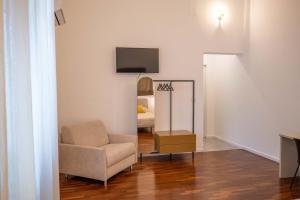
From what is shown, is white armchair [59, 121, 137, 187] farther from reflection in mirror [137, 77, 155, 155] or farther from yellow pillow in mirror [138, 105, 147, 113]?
yellow pillow in mirror [138, 105, 147, 113]

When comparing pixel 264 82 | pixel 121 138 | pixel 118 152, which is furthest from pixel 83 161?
pixel 264 82

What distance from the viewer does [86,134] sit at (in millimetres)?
4320

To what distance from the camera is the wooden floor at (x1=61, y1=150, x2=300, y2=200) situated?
11.4ft

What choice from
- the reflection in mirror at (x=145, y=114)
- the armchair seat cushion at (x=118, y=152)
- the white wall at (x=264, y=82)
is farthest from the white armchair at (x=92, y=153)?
the white wall at (x=264, y=82)

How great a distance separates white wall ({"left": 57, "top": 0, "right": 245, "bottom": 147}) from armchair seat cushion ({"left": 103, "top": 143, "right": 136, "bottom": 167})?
0.83 metres

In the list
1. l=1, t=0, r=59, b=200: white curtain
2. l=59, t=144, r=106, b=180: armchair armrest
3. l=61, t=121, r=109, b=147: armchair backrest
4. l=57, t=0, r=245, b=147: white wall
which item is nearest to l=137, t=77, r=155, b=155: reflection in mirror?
l=57, t=0, r=245, b=147: white wall

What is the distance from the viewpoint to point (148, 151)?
5.09m

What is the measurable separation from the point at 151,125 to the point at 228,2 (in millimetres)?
2973

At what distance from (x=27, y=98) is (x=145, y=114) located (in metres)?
3.84

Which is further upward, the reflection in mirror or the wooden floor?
the reflection in mirror

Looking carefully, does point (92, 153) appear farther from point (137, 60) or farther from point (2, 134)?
point (2, 134)

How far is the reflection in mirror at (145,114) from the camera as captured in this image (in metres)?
5.07

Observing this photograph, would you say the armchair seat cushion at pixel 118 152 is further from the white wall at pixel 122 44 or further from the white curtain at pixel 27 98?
the white curtain at pixel 27 98

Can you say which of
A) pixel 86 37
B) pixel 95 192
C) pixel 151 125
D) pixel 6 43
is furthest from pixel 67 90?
pixel 6 43
